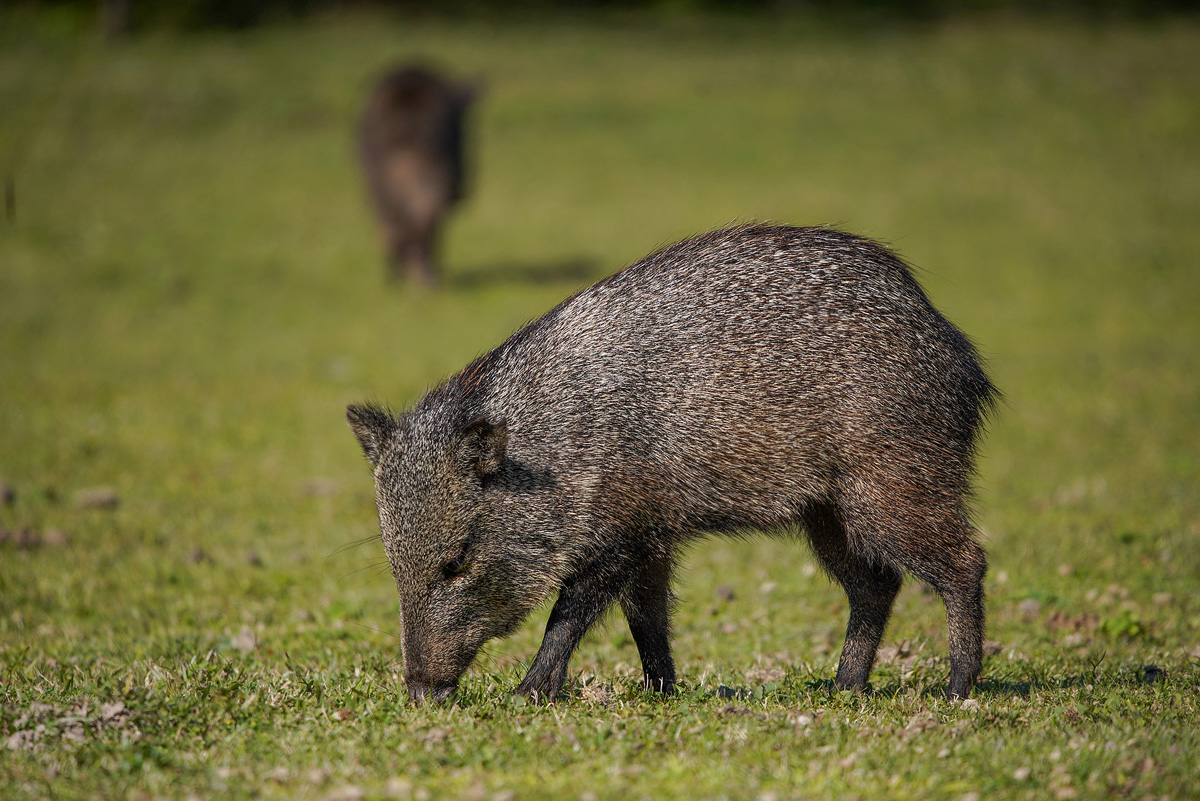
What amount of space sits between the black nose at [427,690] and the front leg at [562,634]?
10.4 inches

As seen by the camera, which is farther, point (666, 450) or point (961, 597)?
point (961, 597)

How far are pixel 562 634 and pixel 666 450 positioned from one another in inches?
30.9

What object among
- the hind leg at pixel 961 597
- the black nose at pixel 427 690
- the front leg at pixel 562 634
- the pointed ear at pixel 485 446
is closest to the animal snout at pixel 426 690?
the black nose at pixel 427 690

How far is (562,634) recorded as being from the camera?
430cm

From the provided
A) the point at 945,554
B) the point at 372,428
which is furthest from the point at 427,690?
the point at 945,554

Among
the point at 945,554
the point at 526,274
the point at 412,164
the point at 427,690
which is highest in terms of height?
the point at 412,164

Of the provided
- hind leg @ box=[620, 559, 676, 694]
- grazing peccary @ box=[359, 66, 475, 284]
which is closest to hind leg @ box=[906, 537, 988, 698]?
hind leg @ box=[620, 559, 676, 694]

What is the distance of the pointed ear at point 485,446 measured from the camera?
4.18 metres

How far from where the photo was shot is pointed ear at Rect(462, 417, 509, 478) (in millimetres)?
4180

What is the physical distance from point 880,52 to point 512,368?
1168 inches

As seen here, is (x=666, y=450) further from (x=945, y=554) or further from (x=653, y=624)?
(x=945, y=554)

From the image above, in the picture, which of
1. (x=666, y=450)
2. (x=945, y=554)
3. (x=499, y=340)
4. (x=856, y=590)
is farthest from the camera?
(x=499, y=340)

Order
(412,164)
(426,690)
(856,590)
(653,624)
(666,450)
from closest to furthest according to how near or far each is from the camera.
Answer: (426,690), (666,450), (653,624), (856,590), (412,164)

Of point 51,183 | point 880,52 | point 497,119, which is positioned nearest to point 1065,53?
point 880,52
